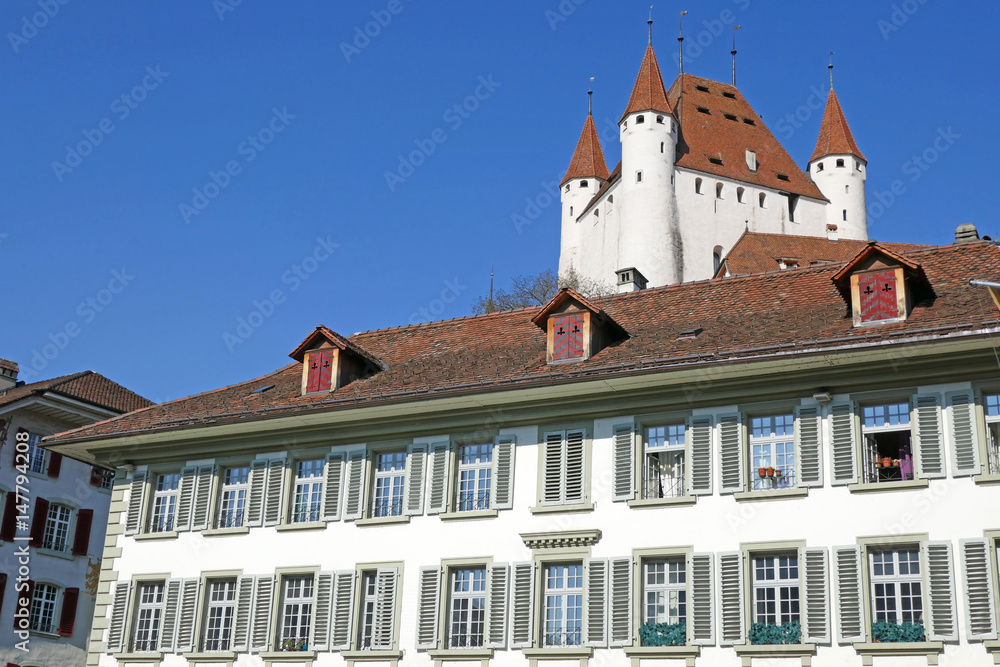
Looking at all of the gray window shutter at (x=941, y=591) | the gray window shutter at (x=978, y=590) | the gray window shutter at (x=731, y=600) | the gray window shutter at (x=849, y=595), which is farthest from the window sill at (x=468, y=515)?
the gray window shutter at (x=978, y=590)

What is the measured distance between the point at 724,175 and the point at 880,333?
72007 mm

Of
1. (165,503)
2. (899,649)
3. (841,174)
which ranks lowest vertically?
(899,649)

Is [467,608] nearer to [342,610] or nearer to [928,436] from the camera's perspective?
[342,610]

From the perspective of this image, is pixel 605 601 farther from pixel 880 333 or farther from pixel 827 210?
pixel 827 210

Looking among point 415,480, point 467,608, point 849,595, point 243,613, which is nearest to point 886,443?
point 849,595

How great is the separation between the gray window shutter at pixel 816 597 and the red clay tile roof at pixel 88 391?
27426 millimetres

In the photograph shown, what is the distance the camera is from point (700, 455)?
22.8 m

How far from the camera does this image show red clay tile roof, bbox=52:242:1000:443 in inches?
874

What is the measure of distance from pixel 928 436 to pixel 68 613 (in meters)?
29.3

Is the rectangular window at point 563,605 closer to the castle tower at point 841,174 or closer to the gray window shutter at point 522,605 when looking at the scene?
the gray window shutter at point 522,605

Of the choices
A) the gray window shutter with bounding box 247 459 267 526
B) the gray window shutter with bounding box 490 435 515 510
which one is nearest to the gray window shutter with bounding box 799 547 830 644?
the gray window shutter with bounding box 490 435 515 510

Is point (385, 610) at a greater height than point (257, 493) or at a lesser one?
lesser

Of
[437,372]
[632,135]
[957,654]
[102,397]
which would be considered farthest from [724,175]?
[957,654]

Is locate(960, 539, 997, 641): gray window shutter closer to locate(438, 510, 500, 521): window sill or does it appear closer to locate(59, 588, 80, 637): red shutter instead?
locate(438, 510, 500, 521): window sill
